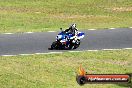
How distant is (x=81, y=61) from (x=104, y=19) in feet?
52.6

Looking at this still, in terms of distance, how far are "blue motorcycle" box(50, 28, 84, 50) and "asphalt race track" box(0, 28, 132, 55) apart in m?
0.57

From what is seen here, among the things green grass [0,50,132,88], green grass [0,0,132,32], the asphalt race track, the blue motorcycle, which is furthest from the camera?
green grass [0,0,132,32]

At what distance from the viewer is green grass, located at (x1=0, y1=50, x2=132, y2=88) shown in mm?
19109

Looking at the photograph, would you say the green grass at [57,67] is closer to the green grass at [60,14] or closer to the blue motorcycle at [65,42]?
the blue motorcycle at [65,42]

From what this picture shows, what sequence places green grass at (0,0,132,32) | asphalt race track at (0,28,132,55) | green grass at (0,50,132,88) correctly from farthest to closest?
green grass at (0,0,132,32), asphalt race track at (0,28,132,55), green grass at (0,50,132,88)

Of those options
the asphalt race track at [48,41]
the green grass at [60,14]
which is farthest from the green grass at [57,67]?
the green grass at [60,14]

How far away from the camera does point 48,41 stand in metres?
29.2

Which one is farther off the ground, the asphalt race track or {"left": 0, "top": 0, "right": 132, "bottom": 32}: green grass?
{"left": 0, "top": 0, "right": 132, "bottom": 32}: green grass

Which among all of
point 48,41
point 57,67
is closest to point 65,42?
point 48,41

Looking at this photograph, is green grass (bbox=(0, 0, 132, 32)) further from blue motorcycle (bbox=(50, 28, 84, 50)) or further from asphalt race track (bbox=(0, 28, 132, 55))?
blue motorcycle (bbox=(50, 28, 84, 50))

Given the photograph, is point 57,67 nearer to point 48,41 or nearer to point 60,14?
point 48,41

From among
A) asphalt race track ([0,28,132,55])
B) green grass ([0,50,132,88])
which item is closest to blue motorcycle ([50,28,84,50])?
asphalt race track ([0,28,132,55])

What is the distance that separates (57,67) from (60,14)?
19636 millimetres

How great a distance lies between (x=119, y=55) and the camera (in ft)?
83.7
